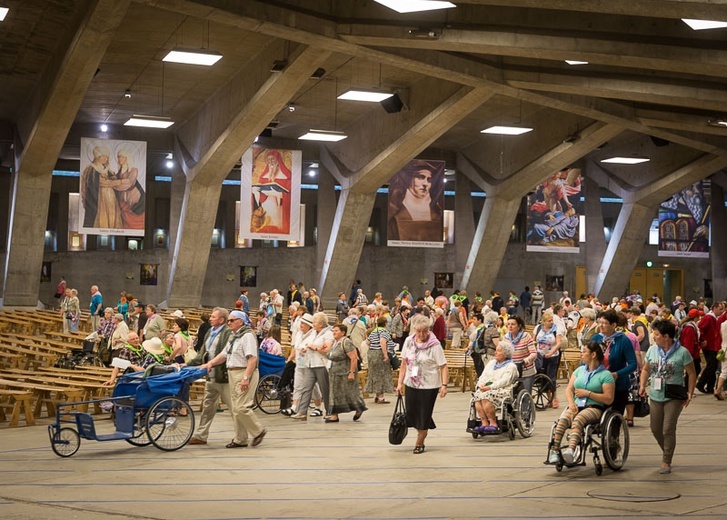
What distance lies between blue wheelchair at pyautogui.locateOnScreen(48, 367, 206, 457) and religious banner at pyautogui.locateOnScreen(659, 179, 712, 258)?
88.1 ft

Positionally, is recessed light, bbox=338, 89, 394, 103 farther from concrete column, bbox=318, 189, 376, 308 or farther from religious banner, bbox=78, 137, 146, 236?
concrete column, bbox=318, 189, 376, 308

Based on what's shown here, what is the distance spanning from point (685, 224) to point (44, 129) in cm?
2255

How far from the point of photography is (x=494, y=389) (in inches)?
428

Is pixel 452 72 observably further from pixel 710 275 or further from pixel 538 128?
pixel 710 275

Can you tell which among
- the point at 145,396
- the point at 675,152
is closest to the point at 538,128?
the point at 675,152

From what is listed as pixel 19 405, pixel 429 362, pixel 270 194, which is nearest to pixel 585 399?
pixel 429 362

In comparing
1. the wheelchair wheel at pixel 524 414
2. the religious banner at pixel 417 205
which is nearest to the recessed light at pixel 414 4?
the wheelchair wheel at pixel 524 414

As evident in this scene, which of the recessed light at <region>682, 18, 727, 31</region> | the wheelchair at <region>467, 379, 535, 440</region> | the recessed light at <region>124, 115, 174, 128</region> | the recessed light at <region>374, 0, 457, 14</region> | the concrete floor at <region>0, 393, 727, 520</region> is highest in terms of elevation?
the recessed light at <region>374, 0, 457, 14</region>

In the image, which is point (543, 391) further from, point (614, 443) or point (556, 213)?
point (556, 213)

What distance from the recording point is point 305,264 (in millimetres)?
38594

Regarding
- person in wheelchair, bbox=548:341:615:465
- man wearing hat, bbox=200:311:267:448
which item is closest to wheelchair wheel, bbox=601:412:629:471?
person in wheelchair, bbox=548:341:615:465

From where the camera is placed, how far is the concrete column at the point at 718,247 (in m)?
40.4

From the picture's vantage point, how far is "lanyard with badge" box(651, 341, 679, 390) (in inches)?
352

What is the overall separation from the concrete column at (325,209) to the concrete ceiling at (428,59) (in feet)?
7.32
